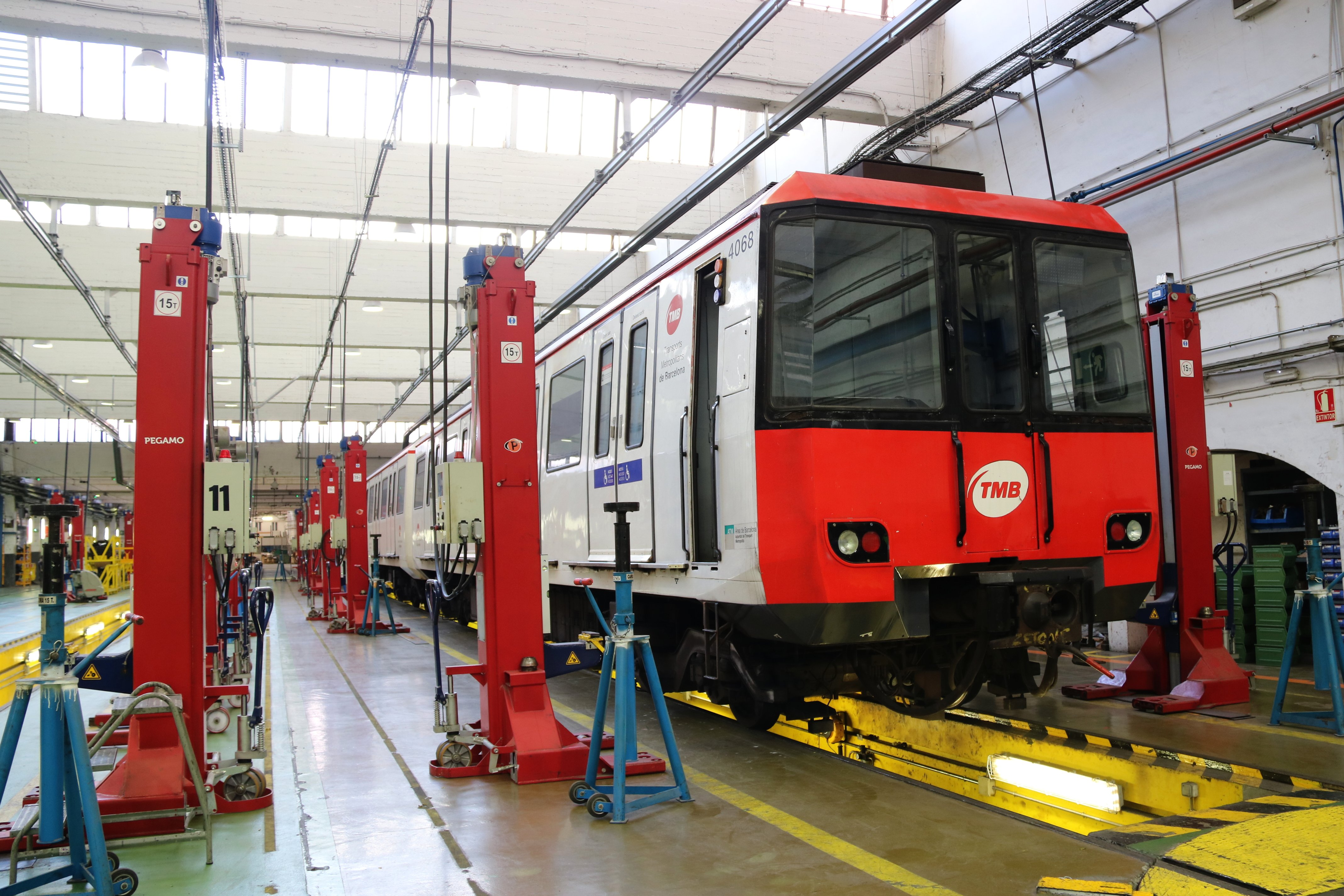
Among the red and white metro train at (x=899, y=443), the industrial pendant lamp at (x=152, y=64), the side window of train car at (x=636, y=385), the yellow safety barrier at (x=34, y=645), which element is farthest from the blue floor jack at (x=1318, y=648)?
the industrial pendant lamp at (x=152, y=64)

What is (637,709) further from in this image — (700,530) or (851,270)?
(851,270)

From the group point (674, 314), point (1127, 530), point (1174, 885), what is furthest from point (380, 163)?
point (1174, 885)

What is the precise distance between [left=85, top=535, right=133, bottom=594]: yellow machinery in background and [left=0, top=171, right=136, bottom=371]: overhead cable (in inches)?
440

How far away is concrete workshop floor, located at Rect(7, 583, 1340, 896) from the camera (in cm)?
359

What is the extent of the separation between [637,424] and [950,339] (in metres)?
2.24

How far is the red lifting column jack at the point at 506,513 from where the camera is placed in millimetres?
5332

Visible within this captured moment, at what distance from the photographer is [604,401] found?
286 inches

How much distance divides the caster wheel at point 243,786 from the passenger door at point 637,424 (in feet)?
8.15

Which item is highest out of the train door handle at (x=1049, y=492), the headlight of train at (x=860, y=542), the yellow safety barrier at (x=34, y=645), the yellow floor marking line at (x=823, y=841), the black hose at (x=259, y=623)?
the train door handle at (x=1049, y=492)

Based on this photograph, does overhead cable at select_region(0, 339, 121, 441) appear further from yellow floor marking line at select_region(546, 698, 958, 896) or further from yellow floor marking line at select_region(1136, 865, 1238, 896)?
yellow floor marking line at select_region(1136, 865, 1238, 896)

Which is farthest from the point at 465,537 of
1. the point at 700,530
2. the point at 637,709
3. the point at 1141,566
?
the point at 1141,566

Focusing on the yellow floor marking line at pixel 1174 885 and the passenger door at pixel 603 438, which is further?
the passenger door at pixel 603 438

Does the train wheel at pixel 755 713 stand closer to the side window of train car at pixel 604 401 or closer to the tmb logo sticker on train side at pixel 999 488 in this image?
the tmb logo sticker on train side at pixel 999 488

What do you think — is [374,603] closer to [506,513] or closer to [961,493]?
[506,513]
